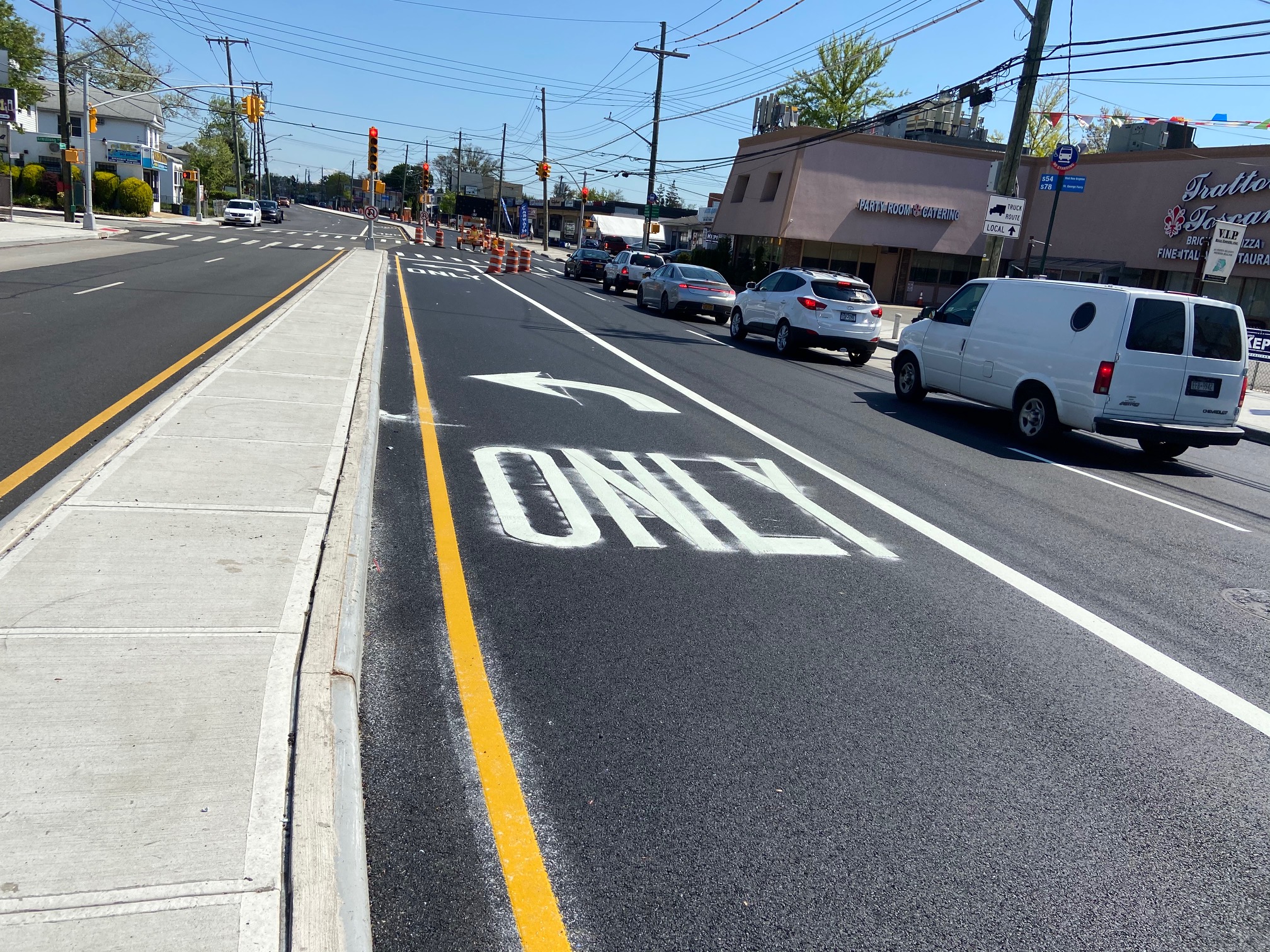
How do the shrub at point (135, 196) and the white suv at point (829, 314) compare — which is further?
the shrub at point (135, 196)

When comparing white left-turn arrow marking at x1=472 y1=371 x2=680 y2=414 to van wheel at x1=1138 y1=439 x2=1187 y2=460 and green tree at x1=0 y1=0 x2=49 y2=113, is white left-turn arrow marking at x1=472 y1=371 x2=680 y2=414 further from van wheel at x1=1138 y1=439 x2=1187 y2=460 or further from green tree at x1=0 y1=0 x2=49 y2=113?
green tree at x1=0 y1=0 x2=49 y2=113

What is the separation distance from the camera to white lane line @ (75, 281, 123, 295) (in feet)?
58.6

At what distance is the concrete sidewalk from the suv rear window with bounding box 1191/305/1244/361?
366 inches

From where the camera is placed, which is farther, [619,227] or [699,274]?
[619,227]

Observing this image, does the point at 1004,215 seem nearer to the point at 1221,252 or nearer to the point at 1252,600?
the point at 1221,252

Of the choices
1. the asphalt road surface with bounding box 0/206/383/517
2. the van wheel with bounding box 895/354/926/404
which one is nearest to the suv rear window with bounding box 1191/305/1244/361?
the van wheel with bounding box 895/354/926/404

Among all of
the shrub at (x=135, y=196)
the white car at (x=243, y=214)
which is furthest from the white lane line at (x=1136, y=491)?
the white car at (x=243, y=214)

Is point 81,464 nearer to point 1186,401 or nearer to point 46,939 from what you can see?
point 46,939

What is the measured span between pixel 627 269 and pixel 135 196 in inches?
1502

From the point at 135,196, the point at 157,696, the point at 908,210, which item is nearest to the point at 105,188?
the point at 135,196

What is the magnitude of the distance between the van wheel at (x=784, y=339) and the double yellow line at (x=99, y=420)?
10.0 m

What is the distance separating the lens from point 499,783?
3.58 meters

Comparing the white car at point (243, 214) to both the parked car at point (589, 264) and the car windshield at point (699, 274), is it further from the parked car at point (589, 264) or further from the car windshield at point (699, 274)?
the car windshield at point (699, 274)

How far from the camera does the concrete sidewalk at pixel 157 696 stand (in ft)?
8.77
